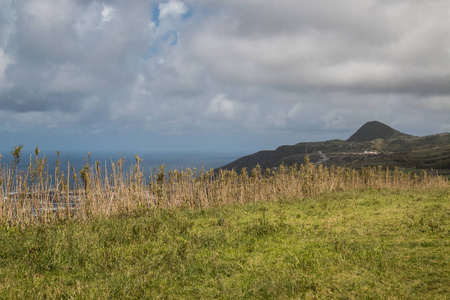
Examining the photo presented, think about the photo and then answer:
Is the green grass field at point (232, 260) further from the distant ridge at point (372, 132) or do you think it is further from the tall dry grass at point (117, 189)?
the distant ridge at point (372, 132)

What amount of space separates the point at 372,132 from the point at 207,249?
194067mm

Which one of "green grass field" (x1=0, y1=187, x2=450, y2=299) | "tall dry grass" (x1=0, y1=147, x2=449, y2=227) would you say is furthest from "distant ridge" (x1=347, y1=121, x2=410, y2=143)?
"green grass field" (x1=0, y1=187, x2=450, y2=299)

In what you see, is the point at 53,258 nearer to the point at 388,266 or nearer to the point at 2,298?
the point at 2,298

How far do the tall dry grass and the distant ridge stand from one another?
546ft

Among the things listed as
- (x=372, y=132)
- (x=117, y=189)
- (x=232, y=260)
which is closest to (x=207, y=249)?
(x=232, y=260)

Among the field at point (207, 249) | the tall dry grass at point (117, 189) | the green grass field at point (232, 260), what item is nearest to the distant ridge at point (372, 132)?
the tall dry grass at point (117, 189)

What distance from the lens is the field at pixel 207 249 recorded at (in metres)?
4.21

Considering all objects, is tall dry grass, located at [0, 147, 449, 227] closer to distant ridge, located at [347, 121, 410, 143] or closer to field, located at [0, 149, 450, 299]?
field, located at [0, 149, 450, 299]

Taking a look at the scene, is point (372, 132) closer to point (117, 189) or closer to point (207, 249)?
point (117, 189)

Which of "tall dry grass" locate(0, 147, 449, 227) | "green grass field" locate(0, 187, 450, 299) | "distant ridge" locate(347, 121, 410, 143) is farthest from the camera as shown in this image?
"distant ridge" locate(347, 121, 410, 143)

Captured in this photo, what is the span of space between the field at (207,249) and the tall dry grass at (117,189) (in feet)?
0.17

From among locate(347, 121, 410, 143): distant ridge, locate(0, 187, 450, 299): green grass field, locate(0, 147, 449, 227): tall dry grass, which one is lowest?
locate(0, 187, 450, 299): green grass field

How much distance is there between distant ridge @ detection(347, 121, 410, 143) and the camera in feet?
556

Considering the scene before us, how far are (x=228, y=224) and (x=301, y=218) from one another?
7.43ft
